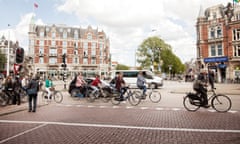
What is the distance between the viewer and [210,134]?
5.04m

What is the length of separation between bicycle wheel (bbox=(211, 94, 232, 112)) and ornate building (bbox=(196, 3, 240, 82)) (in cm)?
2586

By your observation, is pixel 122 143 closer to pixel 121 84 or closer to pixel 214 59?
pixel 121 84

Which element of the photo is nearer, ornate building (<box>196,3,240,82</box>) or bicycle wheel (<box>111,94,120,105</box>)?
bicycle wheel (<box>111,94,120,105</box>)

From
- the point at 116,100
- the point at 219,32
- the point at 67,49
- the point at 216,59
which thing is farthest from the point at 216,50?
the point at 67,49

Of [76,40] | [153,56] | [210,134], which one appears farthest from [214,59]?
[76,40]

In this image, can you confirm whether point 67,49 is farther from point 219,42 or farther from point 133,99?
point 133,99

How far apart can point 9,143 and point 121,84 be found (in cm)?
743

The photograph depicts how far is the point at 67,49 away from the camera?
58.0 m

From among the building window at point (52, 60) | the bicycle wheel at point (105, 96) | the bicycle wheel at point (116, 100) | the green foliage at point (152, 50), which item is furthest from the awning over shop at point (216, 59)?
the building window at point (52, 60)

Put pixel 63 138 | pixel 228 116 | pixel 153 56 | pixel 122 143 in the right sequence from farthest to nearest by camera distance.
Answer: pixel 153 56
pixel 228 116
pixel 63 138
pixel 122 143

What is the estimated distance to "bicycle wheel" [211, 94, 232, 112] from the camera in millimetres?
7999

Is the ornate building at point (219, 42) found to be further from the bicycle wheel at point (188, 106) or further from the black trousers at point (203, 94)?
the black trousers at point (203, 94)

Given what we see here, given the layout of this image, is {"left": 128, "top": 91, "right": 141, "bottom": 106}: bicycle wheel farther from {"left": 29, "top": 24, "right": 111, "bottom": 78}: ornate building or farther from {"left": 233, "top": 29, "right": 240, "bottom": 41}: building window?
{"left": 29, "top": 24, "right": 111, "bottom": 78}: ornate building

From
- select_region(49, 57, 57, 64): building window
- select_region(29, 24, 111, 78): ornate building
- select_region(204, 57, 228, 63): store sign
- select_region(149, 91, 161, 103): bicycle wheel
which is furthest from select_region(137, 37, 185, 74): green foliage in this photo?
select_region(149, 91, 161, 103): bicycle wheel
